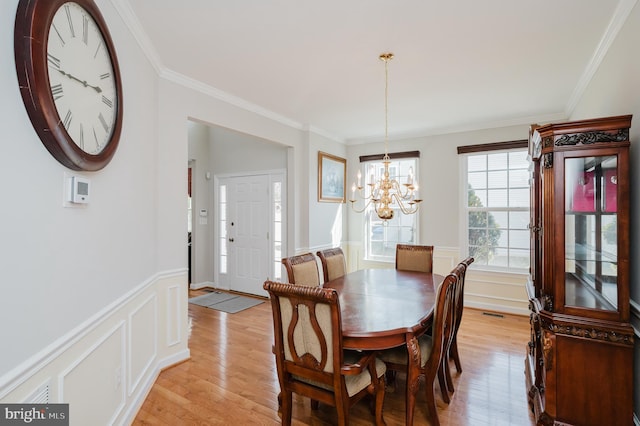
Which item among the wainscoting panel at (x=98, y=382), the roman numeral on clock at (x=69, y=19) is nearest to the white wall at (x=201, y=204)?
the wainscoting panel at (x=98, y=382)

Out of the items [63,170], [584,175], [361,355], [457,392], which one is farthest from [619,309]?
[63,170]

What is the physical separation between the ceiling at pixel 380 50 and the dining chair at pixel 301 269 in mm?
1684

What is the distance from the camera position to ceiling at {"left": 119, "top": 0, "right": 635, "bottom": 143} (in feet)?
6.46

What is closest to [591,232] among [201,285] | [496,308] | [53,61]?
[496,308]

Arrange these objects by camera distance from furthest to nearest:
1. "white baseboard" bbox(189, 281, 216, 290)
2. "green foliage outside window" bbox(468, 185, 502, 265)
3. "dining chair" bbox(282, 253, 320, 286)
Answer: "white baseboard" bbox(189, 281, 216, 290) → "green foliage outside window" bbox(468, 185, 502, 265) → "dining chair" bbox(282, 253, 320, 286)

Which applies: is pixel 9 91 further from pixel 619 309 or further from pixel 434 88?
pixel 434 88

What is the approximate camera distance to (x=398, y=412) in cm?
217

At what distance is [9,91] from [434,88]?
3200mm

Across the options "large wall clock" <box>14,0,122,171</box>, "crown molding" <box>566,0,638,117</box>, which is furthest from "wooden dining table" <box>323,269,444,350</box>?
"crown molding" <box>566,0,638,117</box>

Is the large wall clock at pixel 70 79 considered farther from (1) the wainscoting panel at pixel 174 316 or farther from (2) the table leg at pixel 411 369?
(2) the table leg at pixel 411 369

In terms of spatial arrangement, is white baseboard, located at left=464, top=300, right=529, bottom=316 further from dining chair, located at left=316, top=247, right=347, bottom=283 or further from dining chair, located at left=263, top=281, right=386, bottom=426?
dining chair, located at left=263, top=281, right=386, bottom=426

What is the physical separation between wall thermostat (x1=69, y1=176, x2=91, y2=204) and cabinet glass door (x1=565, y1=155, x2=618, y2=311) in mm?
2640

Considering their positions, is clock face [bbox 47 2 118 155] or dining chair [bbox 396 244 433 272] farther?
dining chair [bbox 396 244 433 272]

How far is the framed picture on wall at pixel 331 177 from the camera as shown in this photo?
4.78m
